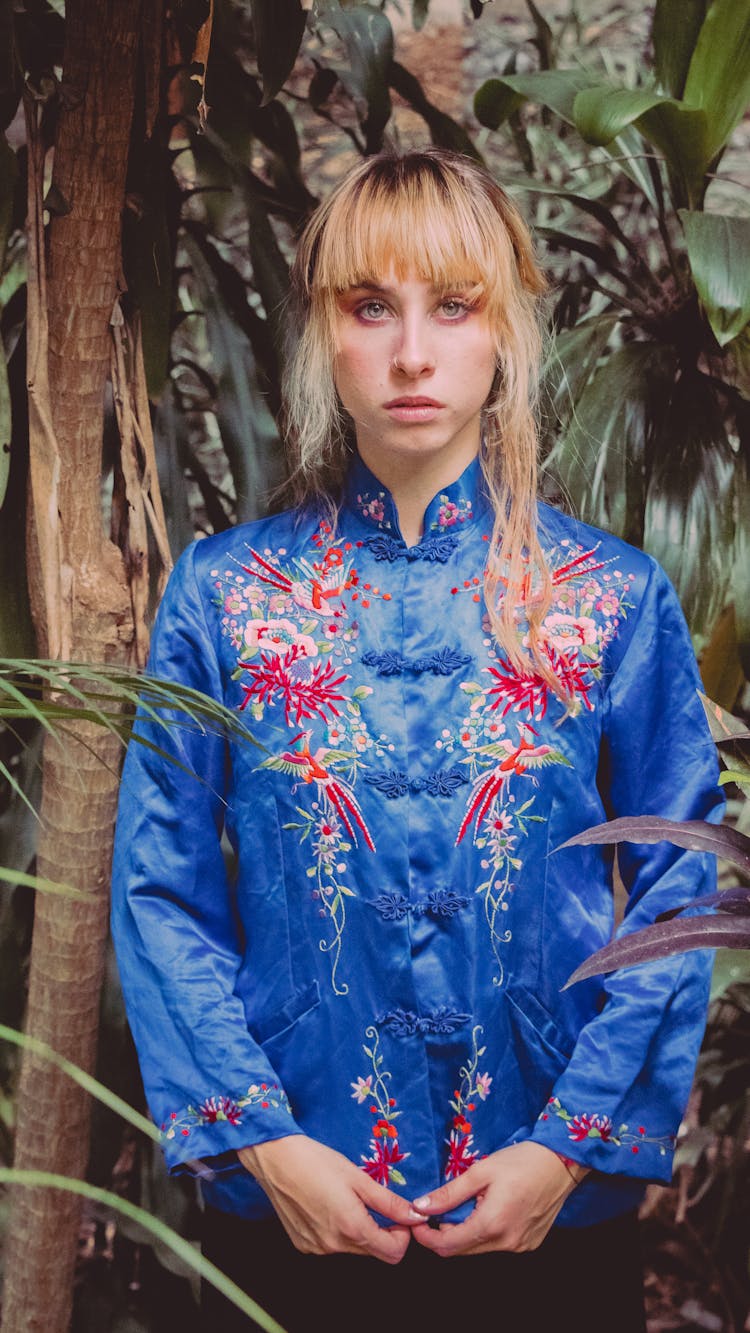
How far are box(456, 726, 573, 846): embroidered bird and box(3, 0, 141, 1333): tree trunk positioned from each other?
39 centimetres

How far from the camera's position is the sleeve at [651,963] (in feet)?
3.32

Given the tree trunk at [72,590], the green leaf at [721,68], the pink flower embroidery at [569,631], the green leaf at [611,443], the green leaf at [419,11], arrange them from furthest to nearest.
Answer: the green leaf at [419,11] < the green leaf at [611,443] < the green leaf at [721,68] < the tree trunk at [72,590] < the pink flower embroidery at [569,631]

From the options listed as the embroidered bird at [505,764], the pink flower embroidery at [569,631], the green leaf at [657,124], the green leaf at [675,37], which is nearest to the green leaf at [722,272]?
the green leaf at [657,124]

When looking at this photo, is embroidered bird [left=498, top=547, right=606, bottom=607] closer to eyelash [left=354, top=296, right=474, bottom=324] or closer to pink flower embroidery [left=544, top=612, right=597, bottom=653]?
pink flower embroidery [left=544, top=612, right=597, bottom=653]

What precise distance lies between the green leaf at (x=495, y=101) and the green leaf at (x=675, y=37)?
0.16 metres

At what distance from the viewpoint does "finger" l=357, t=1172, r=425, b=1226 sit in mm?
1001

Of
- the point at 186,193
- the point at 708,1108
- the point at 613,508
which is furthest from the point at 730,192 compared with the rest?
the point at 708,1108

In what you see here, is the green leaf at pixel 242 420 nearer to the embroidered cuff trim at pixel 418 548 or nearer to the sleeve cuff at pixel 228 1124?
the embroidered cuff trim at pixel 418 548

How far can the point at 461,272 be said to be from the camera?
3.40 feet

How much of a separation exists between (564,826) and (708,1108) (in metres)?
0.94

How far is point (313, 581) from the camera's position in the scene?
1.12 meters

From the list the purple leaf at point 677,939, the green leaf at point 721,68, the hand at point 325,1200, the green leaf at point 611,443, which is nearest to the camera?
the purple leaf at point 677,939

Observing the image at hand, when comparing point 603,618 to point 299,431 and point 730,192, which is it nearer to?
point 299,431

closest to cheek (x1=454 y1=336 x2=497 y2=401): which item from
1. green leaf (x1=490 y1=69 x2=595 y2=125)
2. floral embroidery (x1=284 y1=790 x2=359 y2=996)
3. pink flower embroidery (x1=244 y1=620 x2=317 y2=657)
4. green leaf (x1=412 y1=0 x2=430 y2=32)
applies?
pink flower embroidery (x1=244 y1=620 x2=317 y2=657)
